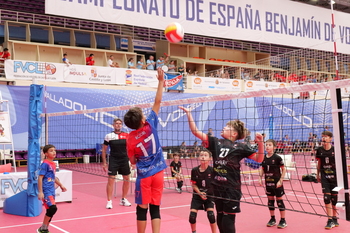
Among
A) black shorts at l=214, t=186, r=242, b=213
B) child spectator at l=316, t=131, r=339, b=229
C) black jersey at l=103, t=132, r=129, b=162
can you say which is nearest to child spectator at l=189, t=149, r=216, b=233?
black shorts at l=214, t=186, r=242, b=213

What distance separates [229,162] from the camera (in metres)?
4.44

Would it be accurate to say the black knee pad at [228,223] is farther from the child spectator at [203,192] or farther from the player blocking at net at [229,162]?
the child spectator at [203,192]

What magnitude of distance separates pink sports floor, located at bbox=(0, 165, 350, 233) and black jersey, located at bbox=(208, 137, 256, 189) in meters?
2.04

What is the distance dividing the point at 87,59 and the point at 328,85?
1642 centimetres

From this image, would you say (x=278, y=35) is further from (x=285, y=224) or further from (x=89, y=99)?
(x=285, y=224)

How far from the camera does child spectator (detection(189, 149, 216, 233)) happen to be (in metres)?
→ 5.47

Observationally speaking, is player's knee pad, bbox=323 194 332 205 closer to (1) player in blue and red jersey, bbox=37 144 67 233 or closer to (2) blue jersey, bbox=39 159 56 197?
(1) player in blue and red jersey, bbox=37 144 67 233

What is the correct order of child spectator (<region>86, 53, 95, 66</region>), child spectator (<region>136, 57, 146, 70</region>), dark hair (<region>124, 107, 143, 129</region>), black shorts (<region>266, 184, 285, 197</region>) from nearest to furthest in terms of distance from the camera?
dark hair (<region>124, 107, 143, 129</region>)
black shorts (<region>266, 184, 285, 197</region>)
child spectator (<region>86, 53, 95, 66</region>)
child spectator (<region>136, 57, 146, 70</region>)

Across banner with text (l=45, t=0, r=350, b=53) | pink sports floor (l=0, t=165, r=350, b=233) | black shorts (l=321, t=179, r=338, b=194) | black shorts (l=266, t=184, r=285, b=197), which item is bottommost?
pink sports floor (l=0, t=165, r=350, b=233)

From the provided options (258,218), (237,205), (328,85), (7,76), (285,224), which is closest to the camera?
(328,85)

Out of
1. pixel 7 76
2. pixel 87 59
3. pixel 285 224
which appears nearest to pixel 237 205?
pixel 285 224

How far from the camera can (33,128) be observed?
7.57 meters

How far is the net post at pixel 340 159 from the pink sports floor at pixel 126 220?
111 inches

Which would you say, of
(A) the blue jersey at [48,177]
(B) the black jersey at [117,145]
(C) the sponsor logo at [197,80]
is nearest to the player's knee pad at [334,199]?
(B) the black jersey at [117,145]
